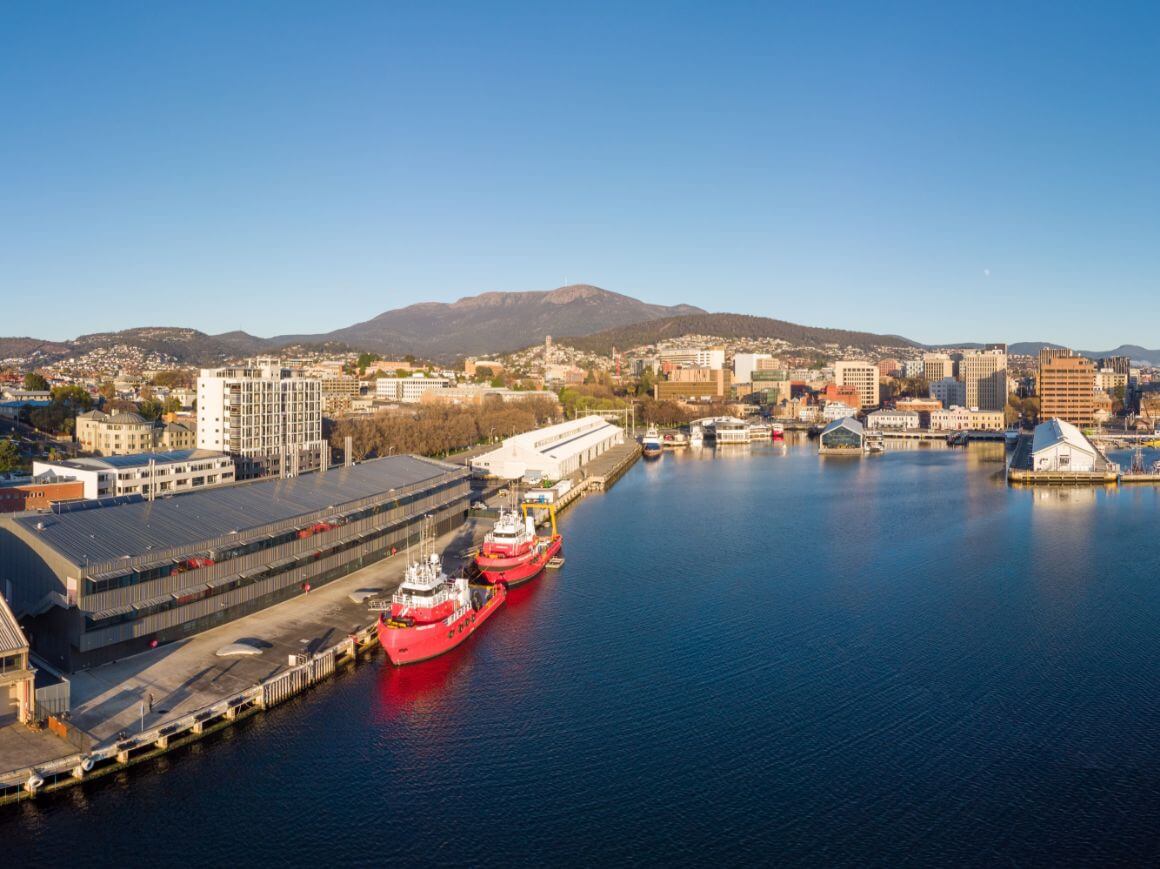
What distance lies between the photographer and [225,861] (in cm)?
1095

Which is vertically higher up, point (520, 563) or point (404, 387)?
point (404, 387)

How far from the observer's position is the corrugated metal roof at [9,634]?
505 inches

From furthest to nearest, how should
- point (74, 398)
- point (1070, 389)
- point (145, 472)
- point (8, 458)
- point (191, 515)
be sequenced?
point (1070, 389), point (74, 398), point (8, 458), point (145, 472), point (191, 515)

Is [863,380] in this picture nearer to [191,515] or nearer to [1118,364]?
[1118,364]

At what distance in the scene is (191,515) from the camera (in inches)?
723

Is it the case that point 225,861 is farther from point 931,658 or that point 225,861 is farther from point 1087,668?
point 1087,668

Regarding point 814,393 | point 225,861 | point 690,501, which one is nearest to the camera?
point 225,861

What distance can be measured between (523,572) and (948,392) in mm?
102950

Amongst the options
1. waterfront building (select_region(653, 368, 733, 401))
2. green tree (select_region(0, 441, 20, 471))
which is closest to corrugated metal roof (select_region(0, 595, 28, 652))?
green tree (select_region(0, 441, 20, 471))

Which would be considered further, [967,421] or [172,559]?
[967,421]

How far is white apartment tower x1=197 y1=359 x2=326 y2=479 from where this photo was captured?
40.6 m

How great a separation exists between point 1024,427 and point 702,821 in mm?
86470

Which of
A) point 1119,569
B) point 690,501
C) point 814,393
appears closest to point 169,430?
point 690,501

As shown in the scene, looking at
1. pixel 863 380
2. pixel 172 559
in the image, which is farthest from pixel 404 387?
pixel 172 559
